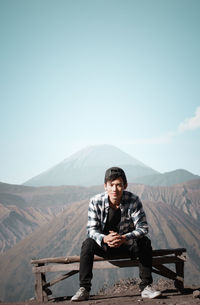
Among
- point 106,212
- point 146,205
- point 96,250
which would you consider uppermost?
point 106,212

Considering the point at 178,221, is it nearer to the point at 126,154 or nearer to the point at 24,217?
the point at 24,217

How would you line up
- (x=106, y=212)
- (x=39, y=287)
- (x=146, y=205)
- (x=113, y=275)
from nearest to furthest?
(x=106, y=212) < (x=39, y=287) < (x=113, y=275) < (x=146, y=205)

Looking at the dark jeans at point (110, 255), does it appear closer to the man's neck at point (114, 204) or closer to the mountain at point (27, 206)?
the man's neck at point (114, 204)

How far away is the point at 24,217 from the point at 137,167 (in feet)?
331

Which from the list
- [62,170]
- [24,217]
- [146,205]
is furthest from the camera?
[62,170]

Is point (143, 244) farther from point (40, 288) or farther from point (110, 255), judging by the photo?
point (40, 288)

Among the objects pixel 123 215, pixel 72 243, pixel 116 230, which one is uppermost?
pixel 123 215

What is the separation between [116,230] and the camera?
3131 millimetres

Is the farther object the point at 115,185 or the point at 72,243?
the point at 72,243

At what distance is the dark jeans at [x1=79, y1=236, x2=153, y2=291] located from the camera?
9.70 ft

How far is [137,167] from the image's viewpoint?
145 metres

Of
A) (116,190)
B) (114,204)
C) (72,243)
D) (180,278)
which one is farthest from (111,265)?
(72,243)

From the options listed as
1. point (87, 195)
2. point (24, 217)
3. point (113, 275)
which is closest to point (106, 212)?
point (113, 275)

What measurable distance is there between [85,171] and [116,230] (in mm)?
145327
